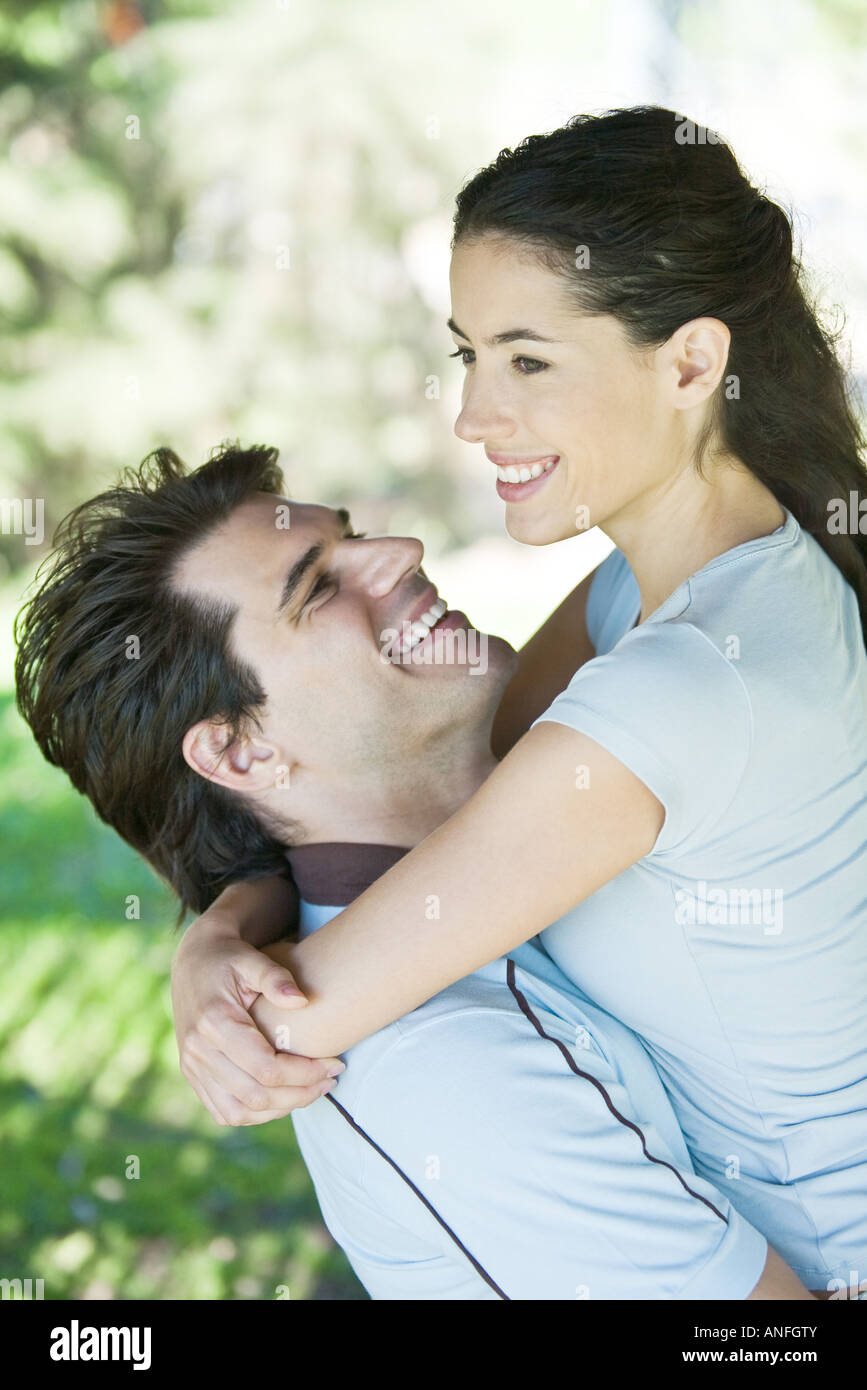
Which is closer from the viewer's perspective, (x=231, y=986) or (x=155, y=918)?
(x=231, y=986)

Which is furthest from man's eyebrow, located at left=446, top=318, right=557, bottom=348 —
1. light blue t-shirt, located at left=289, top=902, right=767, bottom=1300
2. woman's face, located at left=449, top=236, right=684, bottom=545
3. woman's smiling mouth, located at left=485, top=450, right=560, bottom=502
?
light blue t-shirt, located at left=289, top=902, right=767, bottom=1300

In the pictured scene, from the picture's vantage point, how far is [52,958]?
435cm

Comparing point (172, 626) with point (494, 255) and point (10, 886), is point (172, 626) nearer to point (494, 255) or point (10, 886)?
point (494, 255)

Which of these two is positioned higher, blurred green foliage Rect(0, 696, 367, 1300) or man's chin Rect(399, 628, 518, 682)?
man's chin Rect(399, 628, 518, 682)

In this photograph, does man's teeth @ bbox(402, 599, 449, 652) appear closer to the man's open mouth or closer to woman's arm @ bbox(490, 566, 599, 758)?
the man's open mouth

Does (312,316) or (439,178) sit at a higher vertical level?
(439,178)

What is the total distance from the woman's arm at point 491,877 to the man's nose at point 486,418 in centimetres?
55

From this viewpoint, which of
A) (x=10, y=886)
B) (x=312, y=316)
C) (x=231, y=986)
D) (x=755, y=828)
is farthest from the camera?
(x=312, y=316)

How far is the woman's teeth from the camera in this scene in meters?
1.85

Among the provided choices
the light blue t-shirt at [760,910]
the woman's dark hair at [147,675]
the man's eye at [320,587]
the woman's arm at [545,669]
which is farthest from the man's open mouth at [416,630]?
the light blue t-shirt at [760,910]

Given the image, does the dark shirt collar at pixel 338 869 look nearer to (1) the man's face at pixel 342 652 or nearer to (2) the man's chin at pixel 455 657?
(1) the man's face at pixel 342 652

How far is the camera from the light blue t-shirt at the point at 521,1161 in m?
1.50

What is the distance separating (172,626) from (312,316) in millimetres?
7460

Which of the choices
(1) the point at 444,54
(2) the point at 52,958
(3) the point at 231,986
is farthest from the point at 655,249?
(1) the point at 444,54
